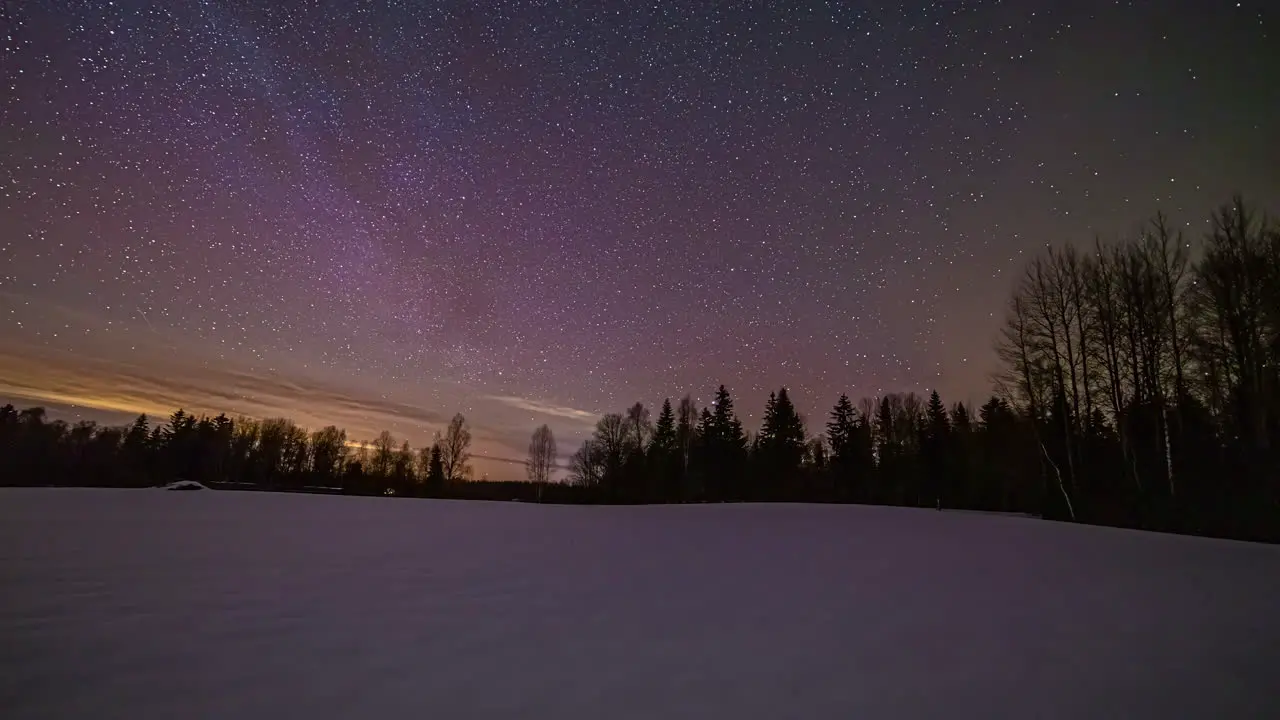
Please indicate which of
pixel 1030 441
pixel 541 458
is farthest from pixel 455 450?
pixel 1030 441

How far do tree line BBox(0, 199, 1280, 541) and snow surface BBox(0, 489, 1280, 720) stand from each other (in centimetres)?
1181

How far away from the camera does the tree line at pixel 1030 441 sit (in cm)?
1636

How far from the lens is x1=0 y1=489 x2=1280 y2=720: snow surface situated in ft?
9.36

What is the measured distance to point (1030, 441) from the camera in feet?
93.1

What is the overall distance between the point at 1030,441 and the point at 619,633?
105ft

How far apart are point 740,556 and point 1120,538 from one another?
8695mm

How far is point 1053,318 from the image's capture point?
866 inches

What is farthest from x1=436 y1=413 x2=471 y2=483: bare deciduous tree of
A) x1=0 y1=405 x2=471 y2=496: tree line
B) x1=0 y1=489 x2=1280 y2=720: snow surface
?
x1=0 y1=489 x2=1280 y2=720: snow surface

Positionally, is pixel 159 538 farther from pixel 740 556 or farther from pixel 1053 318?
pixel 1053 318

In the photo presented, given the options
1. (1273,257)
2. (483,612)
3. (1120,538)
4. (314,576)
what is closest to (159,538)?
(314,576)

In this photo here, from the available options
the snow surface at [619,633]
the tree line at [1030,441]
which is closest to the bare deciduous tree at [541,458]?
the tree line at [1030,441]

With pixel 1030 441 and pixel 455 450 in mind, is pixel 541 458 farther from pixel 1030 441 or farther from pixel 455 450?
pixel 1030 441

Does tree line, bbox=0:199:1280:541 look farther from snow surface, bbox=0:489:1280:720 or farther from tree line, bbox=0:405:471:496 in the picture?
snow surface, bbox=0:489:1280:720

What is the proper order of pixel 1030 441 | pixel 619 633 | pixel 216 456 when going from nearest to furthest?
pixel 619 633 → pixel 1030 441 → pixel 216 456
